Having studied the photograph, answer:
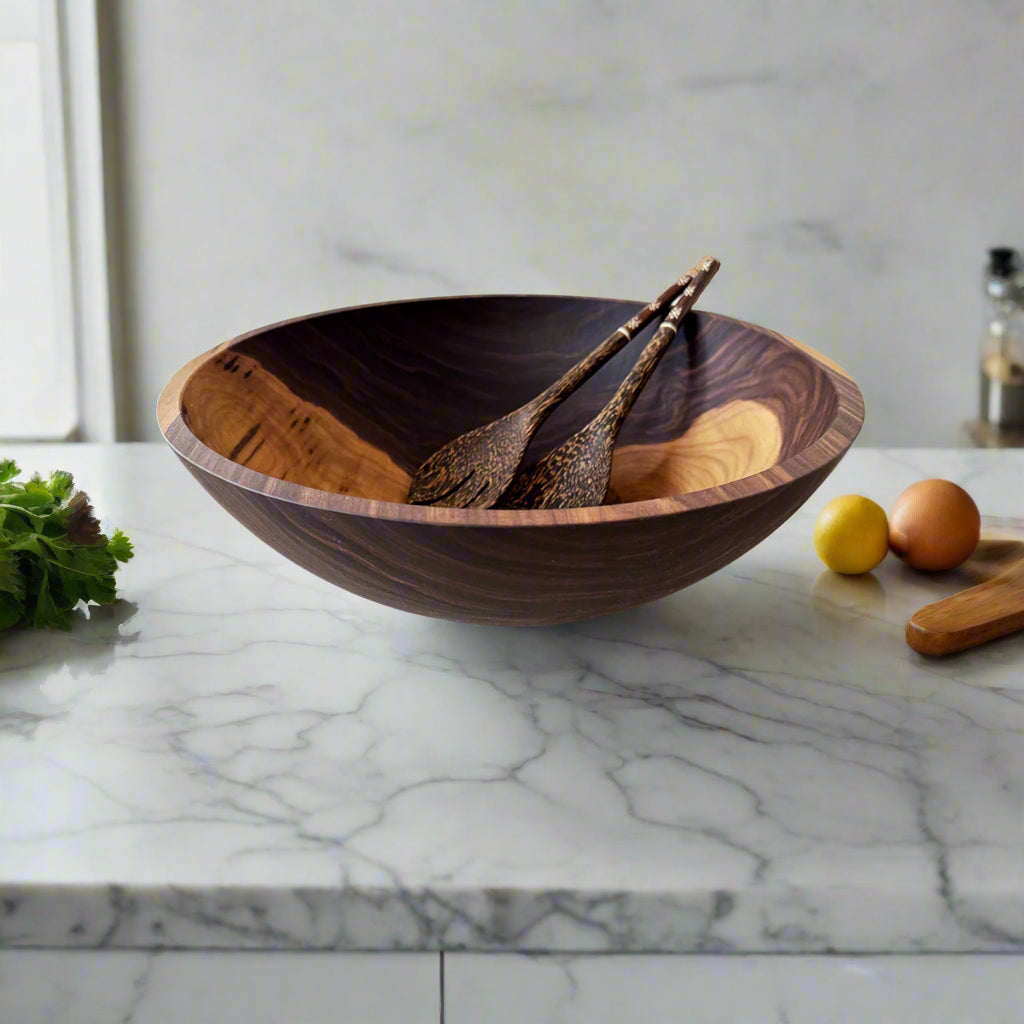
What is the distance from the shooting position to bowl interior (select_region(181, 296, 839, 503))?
0.79 m

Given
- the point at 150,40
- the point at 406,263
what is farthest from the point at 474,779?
the point at 150,40

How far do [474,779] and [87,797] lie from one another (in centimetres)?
20

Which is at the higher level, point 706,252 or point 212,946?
point 706,252

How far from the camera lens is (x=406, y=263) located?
1825 millimetres

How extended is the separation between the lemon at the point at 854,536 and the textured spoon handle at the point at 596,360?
201 millimetres

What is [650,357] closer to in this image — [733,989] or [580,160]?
[733,989]

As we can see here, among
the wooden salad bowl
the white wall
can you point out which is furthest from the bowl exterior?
the white wall

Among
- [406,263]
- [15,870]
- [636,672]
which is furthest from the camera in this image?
[406,263]

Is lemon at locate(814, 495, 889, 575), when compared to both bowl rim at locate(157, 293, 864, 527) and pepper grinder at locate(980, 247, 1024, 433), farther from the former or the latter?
pepper grinder at locate(980, 247, 1024, 433)

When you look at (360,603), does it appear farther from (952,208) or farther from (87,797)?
(952,208)

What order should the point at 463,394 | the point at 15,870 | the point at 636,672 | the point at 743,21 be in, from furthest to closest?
the point at 743,21 < the point at 463,394 < the point at 636,672 < the point at 15,870

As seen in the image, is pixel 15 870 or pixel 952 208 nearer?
pixel 15 870

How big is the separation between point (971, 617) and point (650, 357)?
0.93 feet

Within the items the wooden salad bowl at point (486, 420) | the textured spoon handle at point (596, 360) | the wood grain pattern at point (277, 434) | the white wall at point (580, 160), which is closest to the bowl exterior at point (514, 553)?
the wooden salad bowl at point (486, 420)
